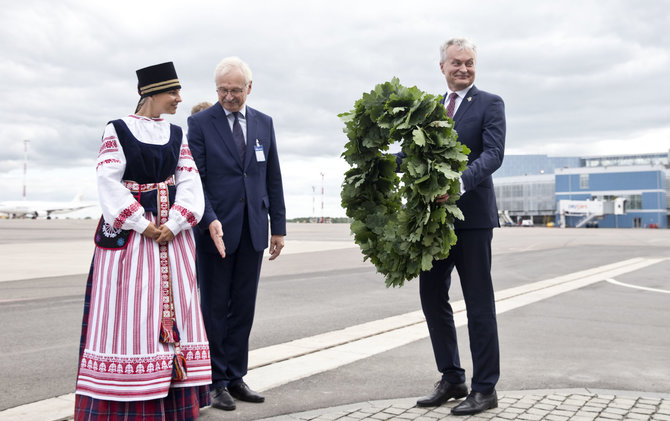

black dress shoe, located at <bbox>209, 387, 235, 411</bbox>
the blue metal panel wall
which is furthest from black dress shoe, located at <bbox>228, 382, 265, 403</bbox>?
the blue metal panel wall

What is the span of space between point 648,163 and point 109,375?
111640 millimetres

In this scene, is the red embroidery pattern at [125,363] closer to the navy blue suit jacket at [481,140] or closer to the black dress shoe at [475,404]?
the black dress shoe at [475,404]

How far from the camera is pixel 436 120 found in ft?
12.7

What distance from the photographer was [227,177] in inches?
172

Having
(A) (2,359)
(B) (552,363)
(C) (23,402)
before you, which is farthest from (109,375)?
(B) (552,363)

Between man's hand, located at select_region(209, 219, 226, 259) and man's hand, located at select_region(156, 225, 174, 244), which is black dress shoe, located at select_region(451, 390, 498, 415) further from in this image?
man's hand, located at select_region(156, 225, 174, 244)

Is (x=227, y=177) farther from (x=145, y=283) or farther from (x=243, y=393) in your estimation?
(x=243, y=393)

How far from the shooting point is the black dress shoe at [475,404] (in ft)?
13.2

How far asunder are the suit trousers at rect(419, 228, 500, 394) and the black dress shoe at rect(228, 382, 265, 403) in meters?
1.23

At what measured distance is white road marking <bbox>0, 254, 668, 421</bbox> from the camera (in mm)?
4250

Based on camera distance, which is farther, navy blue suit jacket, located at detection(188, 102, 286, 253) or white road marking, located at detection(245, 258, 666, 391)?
white road marking, located at detection(245, 258, 666, 391)

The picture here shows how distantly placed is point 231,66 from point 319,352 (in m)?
2.88

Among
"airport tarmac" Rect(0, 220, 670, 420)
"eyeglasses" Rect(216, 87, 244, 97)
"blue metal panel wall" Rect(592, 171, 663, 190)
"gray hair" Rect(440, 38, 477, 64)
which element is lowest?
"airport tarmac" Rect(0, 220, 670, 420)

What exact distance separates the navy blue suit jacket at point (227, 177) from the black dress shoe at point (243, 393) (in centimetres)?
91
